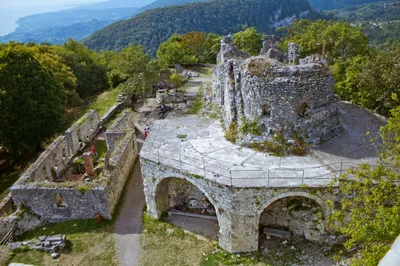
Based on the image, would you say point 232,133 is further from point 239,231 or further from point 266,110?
point 239,231

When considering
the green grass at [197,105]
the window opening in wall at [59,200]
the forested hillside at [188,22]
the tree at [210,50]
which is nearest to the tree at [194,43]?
the tree at [210,50]

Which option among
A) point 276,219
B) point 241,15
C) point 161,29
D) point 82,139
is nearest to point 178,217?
point 276,219

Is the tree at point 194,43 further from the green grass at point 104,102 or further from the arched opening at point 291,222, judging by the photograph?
the arched opening at point 291,222

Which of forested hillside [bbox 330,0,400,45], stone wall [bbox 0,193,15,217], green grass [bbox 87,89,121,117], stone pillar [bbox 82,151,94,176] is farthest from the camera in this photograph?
forested hillside [bbox 330,0,400,45]

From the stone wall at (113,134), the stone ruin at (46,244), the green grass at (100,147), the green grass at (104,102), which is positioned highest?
the stone wall at (113,134)

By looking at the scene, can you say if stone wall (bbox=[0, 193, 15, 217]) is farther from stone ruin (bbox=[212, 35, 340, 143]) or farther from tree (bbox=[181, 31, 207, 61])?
tree (bbox=[181, 31, 207, 61])

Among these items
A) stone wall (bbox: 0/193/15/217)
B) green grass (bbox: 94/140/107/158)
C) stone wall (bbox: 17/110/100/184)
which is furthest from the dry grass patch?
green grass (bbox: 94/140/107/158)
